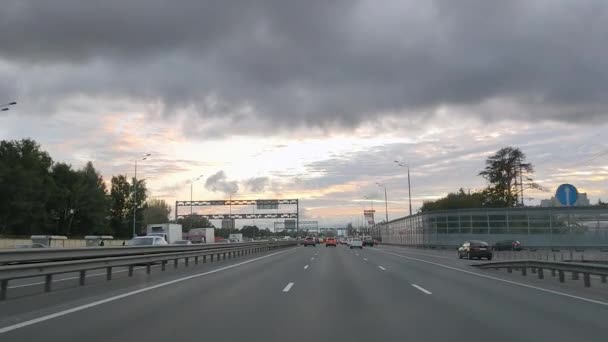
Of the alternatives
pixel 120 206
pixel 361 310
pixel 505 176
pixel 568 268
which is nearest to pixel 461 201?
pixel 505 176

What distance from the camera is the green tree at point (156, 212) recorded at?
153 meters

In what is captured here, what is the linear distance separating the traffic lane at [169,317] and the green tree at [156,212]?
446 ft

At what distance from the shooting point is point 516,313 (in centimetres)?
1091

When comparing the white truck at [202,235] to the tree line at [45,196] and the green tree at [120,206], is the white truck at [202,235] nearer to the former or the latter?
the tree line at [45,196]

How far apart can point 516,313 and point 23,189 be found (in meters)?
83.1

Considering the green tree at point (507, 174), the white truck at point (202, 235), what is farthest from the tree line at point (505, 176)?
the white truck at point (202, 235)

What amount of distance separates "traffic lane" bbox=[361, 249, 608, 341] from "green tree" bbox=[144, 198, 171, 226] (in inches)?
5418

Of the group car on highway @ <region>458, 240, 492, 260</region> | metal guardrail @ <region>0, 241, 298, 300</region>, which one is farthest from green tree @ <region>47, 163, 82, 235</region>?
car on highway @ <region>458, 240, 492, 260</region>

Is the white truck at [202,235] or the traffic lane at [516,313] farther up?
the white truck at [202,235]

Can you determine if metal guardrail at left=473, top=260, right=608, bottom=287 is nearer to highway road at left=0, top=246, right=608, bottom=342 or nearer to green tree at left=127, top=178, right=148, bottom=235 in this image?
highway road at left=0, top=246, right=608, bottom=342

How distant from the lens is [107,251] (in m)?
17.2

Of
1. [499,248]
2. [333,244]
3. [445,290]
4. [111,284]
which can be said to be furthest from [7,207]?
[445,290]

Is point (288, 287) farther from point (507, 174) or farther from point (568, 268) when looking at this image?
point (507, 174)

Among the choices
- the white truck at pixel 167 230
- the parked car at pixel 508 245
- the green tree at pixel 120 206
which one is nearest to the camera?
the parked car at pixel 508 245
